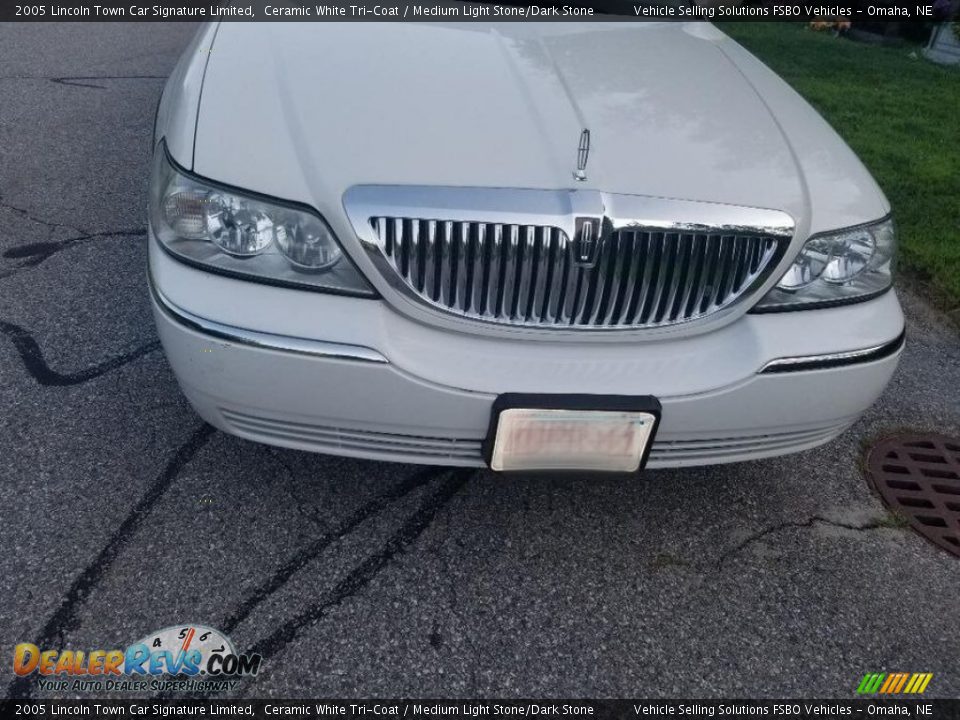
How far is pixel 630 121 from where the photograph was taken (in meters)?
2.11

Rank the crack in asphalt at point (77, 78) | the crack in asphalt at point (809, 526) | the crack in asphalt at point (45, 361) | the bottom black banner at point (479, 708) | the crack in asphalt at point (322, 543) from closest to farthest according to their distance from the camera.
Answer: the bottom black banner at point (479, 708), the crack in asphalt at point (322, 543), the crack in asphalt at point (809, 526), the crack in asphalt at point (45, 361), the crack in asphalt at point (77, 78)

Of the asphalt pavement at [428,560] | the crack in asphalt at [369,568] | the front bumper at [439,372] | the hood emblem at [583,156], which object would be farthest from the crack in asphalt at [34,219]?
the hood emblem at [583,156]

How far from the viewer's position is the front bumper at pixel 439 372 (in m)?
1.77

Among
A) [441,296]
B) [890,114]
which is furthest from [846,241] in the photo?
[890,114]

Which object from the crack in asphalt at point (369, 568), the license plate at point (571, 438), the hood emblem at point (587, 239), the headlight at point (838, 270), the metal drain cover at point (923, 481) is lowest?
the metal drain cover at point (923, 481)

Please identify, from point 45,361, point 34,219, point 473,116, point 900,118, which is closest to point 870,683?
point 473,116

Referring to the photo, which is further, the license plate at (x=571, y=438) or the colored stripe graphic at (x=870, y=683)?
the colored stripe graphic at (x=870, y=683)

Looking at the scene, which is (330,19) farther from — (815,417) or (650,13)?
(815,417)

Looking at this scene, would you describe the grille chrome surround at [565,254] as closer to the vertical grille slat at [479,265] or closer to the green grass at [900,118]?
the vertical grille slat at [479,265]

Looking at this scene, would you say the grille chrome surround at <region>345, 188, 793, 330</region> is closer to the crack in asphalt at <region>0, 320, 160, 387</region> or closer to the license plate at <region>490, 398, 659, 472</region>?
the license plate at <region>490, 398, 659, 472</region>

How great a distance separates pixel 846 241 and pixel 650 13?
5.15ft

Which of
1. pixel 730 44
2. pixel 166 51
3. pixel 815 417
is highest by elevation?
pixel 730 44

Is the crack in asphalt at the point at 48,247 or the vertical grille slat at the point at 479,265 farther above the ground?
the vertical grille slat at the point at 479,265

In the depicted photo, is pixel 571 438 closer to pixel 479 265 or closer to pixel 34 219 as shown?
pixel 479 265
